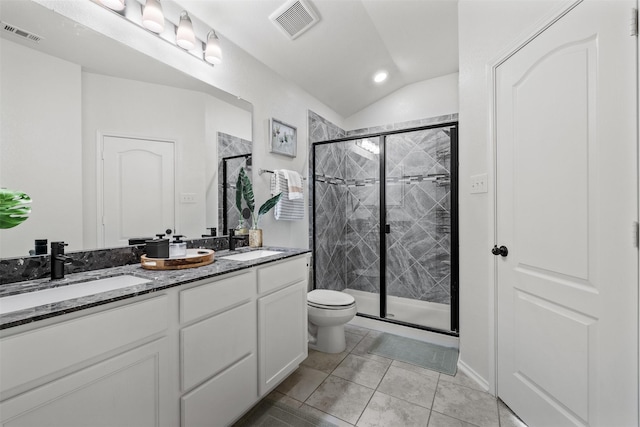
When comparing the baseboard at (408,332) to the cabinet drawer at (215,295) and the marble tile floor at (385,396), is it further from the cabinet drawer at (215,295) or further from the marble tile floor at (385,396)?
the cabinet drawer at (215,295)

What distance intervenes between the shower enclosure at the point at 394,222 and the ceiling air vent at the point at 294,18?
106 centimetres

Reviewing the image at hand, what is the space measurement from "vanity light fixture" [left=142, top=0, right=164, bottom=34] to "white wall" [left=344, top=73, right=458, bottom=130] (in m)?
2.54

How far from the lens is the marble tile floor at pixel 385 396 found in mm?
1519

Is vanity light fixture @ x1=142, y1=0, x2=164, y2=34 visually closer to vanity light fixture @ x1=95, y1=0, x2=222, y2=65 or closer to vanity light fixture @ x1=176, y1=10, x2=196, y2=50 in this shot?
vanity light fixture @ x1=95, y1=0, x2=222, y2=65

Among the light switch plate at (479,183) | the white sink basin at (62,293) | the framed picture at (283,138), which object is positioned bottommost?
the white sink basin at (62,293)

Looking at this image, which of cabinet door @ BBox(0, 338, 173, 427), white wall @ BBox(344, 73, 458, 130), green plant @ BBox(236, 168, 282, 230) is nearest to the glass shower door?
white wall @ BBox(344, 73, 458, 130)

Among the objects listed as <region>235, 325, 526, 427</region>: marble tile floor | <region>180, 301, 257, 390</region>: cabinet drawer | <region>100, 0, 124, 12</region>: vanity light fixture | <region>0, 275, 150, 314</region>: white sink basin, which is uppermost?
<region>100, 0, 124, 12</region>: vanity light fixture

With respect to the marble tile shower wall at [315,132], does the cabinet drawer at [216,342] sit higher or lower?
lower

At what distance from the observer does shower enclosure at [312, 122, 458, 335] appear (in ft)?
9.45

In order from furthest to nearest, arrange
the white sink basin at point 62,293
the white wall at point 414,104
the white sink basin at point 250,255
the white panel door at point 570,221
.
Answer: the white wall at point 414,104 < the white sink basin at point 250,255 < the white panel door at point 570,221 < the white sink basin at point 62,293

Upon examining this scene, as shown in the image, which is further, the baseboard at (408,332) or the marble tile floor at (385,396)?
the baseboard at (408,332)

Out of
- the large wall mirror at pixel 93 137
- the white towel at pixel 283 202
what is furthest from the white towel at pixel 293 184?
the large wall mirror at pixel 93 137

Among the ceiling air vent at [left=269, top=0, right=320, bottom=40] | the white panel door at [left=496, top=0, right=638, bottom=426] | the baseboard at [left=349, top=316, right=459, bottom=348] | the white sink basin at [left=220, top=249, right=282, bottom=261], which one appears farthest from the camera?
the baseboard at [left=349, top=316, right=459, bottom=348]

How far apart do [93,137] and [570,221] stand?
7.29 ft
